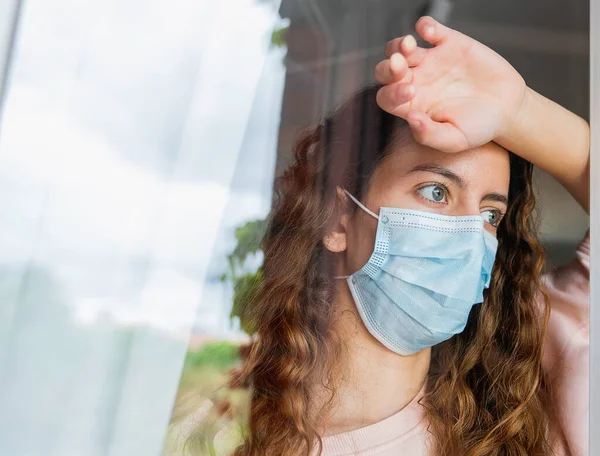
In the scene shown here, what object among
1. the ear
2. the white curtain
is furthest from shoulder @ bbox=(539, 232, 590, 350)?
the white curtain

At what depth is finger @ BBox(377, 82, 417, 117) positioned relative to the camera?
1.27 metres

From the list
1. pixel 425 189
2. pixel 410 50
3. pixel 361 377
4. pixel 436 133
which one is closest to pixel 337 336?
pixel 361 377

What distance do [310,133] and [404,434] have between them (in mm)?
625

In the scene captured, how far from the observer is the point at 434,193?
4.28 ft

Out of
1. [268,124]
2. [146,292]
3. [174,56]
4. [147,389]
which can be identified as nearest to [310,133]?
[268,124]

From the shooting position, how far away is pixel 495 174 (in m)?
1.36

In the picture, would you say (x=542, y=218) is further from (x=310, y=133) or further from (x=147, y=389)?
(x=147, y=389)

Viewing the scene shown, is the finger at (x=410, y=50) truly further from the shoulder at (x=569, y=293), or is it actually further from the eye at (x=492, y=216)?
the shoulder at (x=569, y=293)

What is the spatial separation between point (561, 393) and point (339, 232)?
0.57 m

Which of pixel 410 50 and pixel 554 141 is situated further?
pixel 554 141

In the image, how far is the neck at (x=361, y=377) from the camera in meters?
1.27

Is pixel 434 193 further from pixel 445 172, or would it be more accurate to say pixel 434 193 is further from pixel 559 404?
pixel 559 404

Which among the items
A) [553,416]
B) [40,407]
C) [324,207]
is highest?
[324,207]

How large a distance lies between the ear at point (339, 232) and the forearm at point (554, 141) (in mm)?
363
